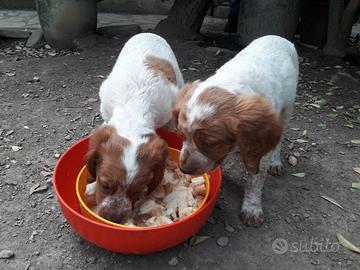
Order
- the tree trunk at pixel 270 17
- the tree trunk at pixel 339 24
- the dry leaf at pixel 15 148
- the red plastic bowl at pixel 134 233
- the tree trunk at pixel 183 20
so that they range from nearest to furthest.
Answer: the red plastic bowl at pixel 134 233 < the dry leaf at pixel 15 148 < the tree trunk at pixel 339 24 < the tree trunk at pixel 270 17 < the tree trunk at pixel 183 20

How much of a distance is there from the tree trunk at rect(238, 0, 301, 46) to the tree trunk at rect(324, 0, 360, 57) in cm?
69

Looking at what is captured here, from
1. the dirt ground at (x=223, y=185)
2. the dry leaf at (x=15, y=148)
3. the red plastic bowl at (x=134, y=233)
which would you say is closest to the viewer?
the red plastic bowl at (x=134, y=233)

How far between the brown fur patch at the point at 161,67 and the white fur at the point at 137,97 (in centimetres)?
5

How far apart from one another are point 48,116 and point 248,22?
4.66m

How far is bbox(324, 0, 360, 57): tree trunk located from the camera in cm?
761

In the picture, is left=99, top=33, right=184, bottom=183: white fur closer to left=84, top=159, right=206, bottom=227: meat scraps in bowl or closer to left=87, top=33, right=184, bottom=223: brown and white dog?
left=87, top=33, right=184, bottom=223: brown and white dog

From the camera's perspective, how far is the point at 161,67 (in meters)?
4.18

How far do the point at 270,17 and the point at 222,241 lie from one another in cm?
565

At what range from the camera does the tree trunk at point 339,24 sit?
25.0ft

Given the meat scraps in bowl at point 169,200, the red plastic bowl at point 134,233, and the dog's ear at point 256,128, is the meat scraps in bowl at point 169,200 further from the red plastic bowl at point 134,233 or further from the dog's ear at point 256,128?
the dog's ear at point 256,128

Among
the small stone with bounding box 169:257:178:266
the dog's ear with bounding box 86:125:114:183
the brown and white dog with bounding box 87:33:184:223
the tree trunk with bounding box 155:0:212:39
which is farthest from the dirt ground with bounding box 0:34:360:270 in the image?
the tree trunk with bounding box 155:0:212:39

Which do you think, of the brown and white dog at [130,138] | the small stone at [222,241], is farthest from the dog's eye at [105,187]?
the small stone at [222,241]

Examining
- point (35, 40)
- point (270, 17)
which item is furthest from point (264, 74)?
point (35, 40)

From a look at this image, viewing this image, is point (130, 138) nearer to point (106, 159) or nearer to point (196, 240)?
point (106, 159)
